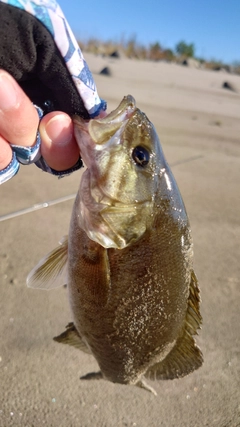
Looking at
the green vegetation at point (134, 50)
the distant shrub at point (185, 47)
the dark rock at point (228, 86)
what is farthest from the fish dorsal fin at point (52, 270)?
the distant shrub at point (185, 47)

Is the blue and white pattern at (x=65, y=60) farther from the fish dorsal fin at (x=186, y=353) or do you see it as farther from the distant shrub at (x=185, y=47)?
the distant shrub at (x=185, y=47)

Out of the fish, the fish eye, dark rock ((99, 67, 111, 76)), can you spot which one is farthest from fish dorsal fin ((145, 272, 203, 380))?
dark rock ((99, 67, 111, 76))

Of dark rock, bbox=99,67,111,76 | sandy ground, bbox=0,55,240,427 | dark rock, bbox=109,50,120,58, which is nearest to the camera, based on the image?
sandy ground, bbox=0,55,240,427

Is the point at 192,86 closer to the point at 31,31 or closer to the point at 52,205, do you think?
the point at 52,205

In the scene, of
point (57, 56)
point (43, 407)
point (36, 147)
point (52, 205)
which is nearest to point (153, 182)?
point (36, 147)

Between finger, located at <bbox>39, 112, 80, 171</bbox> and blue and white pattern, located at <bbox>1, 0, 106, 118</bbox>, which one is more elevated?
blue and white pattern, located at <bbox>1, 0, 106, 118</bbox>

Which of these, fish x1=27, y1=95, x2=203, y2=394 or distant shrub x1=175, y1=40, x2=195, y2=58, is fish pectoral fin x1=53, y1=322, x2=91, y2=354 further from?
distant shrub x1=175, y1=40, x2=195, y2=58

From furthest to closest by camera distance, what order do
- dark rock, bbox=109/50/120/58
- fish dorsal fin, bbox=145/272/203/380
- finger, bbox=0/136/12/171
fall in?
dark rock, bbox=109/50/120/58 < fish dorsal fin, bbox=145/272/203/380 < finger, bbox=0/136/12/171

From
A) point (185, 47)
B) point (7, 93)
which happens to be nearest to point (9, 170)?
point (7, 93)
